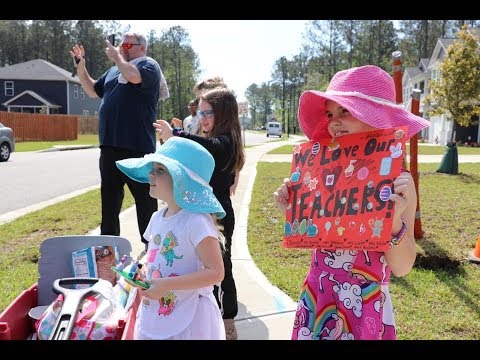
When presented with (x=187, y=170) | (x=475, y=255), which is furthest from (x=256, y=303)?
(x=475, y=255)

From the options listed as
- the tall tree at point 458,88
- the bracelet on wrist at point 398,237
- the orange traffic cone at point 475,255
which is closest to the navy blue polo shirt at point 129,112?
the bracelet on wrist at point 398,237

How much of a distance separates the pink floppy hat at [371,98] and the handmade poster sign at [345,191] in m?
0.09

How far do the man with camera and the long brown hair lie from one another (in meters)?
1.20

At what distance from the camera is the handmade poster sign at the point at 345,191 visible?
6.47ft

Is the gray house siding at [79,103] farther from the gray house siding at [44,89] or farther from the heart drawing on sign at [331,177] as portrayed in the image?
the heart drawing on sign at [331,177]

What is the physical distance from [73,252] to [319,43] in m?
71.0

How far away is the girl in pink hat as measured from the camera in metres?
2.01

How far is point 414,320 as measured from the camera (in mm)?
3820

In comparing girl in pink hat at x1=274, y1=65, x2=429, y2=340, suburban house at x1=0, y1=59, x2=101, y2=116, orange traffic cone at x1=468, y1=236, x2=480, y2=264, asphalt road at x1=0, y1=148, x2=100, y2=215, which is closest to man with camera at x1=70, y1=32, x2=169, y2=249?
girl in pink hat at x1=274, y1=65, x2=429, y2=340

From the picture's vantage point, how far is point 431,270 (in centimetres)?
500

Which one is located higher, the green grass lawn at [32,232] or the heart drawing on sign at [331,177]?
the heart drawing on sign at [331,177]

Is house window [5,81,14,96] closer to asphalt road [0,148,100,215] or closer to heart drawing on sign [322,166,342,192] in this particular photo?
asphalt road [0,148,100,215]

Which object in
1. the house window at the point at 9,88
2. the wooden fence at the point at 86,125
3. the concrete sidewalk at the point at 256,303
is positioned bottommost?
the concrete sidewalk at the point at 256,303
